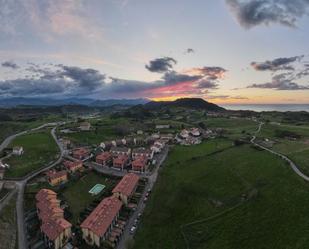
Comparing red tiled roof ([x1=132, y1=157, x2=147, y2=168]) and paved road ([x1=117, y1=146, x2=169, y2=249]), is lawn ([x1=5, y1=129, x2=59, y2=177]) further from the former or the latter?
paved road ([x1=117, y1=146, x2=169, y2=249])

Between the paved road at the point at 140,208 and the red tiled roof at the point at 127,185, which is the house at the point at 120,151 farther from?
the red tiled roof at the point at 127,185

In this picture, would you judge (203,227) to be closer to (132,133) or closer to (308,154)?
(308,154)

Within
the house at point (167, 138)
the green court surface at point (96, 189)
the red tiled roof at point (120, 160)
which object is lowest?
the green court surface at point (96, 189)

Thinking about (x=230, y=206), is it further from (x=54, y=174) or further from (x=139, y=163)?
(x=54, y=174)

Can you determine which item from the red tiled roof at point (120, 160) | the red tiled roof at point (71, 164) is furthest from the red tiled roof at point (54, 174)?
the red tiled roof at point (120, 160)

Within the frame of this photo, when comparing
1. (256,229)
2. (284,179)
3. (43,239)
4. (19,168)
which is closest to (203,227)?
(256,229)

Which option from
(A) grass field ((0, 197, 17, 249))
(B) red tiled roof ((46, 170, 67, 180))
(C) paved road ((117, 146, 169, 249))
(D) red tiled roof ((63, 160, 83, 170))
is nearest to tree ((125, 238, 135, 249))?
(C) paved road ((117, 146, 169, 249))

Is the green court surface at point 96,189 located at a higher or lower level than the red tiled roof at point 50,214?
lower
